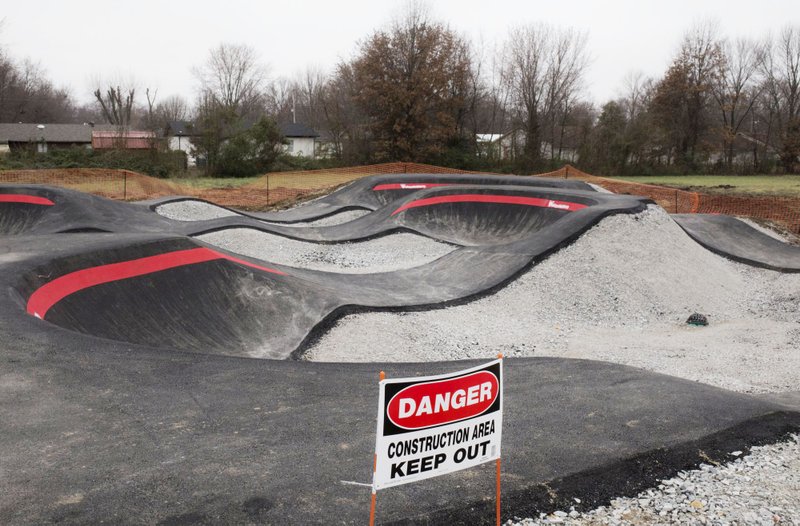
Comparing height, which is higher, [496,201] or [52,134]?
[52,134]

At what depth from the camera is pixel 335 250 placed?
19234 millimetres

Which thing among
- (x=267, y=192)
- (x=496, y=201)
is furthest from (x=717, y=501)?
(x=267, y=192)

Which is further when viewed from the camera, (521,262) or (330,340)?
(521,262)

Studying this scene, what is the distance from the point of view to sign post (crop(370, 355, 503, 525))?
3.38m

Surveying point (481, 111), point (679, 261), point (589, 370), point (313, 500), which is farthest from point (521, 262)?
point (481, 111)

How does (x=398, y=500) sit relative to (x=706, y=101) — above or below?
below

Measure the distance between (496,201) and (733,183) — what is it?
28.5 m

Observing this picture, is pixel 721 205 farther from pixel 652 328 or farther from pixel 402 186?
pixel 652 328

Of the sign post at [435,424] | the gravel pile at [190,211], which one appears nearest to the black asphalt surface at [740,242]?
the gravel pile at [190,211]

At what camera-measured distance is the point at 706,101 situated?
52.4 metres

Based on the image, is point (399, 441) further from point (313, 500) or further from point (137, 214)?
point (137, 214)

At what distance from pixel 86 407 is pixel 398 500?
301 cm

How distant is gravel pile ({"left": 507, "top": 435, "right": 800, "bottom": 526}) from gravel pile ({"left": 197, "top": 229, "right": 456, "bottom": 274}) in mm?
12514

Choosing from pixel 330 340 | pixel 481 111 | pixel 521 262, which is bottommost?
pixel 330 340
